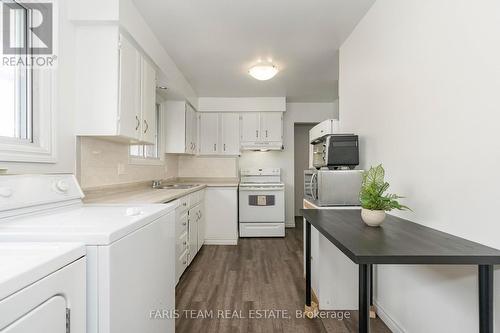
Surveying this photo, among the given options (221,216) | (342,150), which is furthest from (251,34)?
(221,216)

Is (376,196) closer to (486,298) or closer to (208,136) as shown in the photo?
(486,298)

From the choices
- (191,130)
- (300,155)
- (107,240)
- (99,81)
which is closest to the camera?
(107,240)

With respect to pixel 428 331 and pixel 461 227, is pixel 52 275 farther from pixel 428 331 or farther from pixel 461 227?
pixel 428 331

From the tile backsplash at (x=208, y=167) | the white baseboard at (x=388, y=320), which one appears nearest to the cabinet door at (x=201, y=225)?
the tile backsplash at (x=208, y=167)

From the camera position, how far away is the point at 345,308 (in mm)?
2074

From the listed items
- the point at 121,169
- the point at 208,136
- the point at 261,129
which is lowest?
the point at 121,169

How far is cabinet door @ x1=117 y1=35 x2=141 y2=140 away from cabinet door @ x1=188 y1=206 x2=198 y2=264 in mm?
1307

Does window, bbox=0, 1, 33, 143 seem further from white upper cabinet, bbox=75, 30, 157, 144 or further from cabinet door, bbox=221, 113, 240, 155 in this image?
cabinet door, bbox=221, 113, 240, 155

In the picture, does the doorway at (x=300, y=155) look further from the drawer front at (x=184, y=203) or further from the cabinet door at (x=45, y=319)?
the cabinet door at (x=45, y=319)

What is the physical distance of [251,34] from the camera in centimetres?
247

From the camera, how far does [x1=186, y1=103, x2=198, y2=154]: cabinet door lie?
4004 mm

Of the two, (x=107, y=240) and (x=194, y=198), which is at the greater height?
(x=107, y=240)

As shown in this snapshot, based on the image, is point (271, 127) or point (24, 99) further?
point (271, 127)

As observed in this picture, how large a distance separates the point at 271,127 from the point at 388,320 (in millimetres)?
3443
